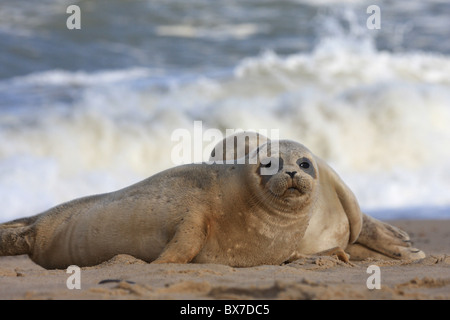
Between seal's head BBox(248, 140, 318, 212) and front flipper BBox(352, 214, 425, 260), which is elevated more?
seal's head BBox(248, 140, 318, 212)

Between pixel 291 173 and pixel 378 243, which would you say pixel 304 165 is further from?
pixel 378 243

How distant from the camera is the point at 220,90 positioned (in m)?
16.5

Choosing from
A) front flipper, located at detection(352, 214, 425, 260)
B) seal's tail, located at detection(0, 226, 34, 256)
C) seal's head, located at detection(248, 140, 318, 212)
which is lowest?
front flipper, located at detection(352, 214, 425, 260)

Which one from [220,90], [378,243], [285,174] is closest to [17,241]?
[285,174]

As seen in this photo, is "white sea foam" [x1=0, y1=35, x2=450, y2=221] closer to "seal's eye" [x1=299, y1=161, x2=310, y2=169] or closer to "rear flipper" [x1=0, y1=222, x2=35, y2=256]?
"rear flipper" [x1=0, y1=222, x2=35, y2=256]

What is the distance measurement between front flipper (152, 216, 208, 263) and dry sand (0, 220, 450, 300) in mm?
139

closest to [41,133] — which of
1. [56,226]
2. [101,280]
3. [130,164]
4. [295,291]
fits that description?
[130,164]

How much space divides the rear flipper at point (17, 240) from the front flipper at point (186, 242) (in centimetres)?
119

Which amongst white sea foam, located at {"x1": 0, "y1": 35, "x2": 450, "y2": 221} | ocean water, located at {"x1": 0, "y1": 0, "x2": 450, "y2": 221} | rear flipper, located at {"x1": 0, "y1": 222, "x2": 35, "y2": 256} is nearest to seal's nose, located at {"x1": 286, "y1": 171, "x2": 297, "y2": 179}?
rear flipper, located at {"x1": 0, "y1": 222, "x2": 35, "y2": 256}

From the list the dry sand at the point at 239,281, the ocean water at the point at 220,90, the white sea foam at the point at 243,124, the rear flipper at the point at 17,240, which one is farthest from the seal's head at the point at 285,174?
the white sea foam at the point at 243,124

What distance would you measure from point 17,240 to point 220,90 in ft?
34.6

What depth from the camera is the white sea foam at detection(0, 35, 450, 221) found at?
12.2 meters

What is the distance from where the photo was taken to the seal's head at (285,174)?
5.53 metres

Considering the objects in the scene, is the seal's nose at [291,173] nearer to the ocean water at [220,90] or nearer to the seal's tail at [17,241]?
the seal's tail at [17,241]
